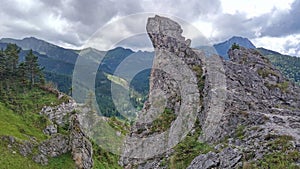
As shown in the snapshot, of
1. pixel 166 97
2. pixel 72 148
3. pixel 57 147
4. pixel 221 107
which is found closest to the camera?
pixel 221 107

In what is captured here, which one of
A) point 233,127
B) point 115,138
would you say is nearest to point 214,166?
point 233,127

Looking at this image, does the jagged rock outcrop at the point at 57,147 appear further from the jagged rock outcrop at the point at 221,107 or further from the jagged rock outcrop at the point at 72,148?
the jagged rock outcrop at the point at 221,107

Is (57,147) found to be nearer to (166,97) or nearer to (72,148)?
(72,148)

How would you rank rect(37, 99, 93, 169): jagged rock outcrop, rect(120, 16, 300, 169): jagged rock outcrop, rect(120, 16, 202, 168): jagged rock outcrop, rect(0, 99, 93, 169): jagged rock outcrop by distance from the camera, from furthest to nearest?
rect(37, 99, 93, 169): jagged rock outcrop, rect(0, 99, 93, 169): jagged rock outcrop, rect(120, 16, 202, 168): jagged rock outcrop, rect(120, 16, 300, 169): jagged rock outcrop

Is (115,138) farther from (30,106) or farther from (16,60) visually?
(16,60)

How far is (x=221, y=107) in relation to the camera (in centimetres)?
2767

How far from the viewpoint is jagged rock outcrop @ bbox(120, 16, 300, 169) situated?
66.6 feet

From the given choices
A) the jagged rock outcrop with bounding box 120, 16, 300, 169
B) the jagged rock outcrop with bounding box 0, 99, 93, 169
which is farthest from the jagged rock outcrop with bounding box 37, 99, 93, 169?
the jagged rock outcrop with bounding box 120, 16, 300, 169

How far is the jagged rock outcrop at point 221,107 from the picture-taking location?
20312mm

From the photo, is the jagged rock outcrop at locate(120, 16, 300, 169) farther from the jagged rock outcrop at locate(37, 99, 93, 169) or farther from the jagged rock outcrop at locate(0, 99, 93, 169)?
the jagged rock outcrop at locate(0, 99, 93, 169)

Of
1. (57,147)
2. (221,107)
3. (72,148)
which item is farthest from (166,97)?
(57,147)

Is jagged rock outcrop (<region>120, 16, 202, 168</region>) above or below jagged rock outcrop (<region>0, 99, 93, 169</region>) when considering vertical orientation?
above

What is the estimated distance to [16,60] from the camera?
106 m

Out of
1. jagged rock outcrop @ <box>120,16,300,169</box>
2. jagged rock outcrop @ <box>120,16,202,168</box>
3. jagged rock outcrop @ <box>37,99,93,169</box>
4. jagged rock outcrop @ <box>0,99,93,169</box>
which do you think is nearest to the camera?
jagged rock outcrop @ <box>120,16,300,169</box>
